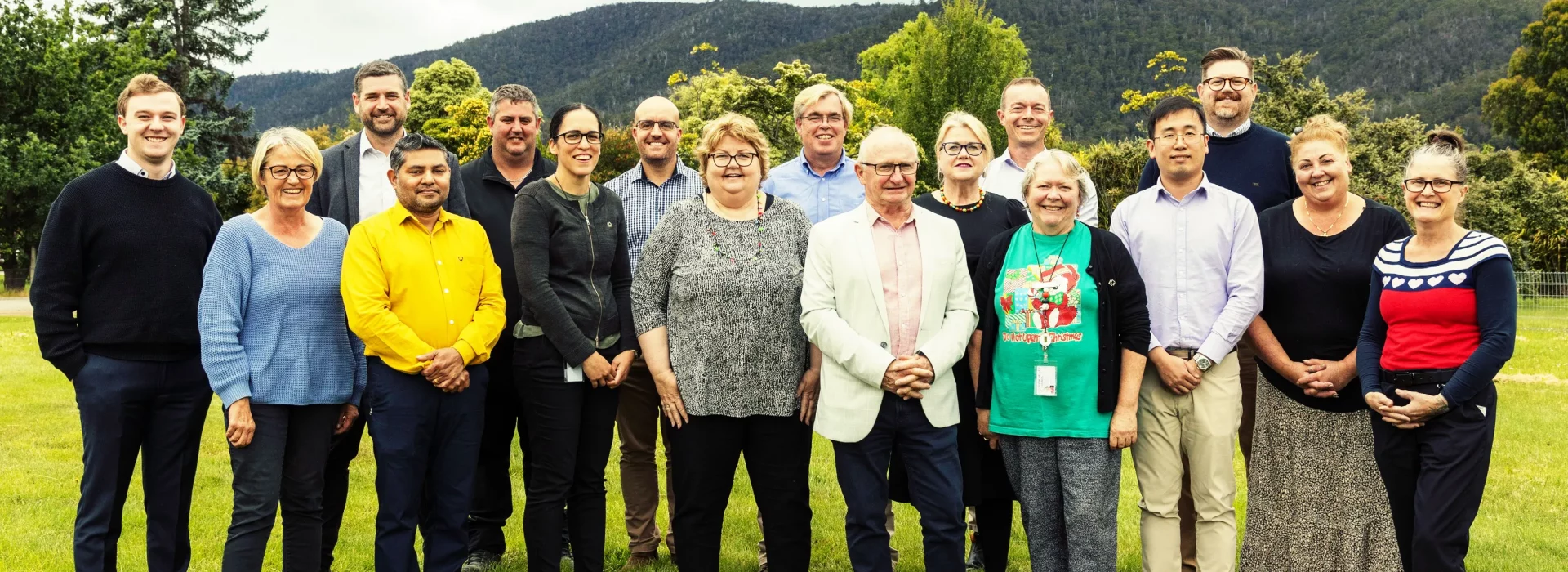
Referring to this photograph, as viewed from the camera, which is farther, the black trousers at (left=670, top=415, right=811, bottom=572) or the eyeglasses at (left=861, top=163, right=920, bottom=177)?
the black trousers at (left=670, top=415, right=811, bottom=572)

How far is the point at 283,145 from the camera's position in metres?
4.15

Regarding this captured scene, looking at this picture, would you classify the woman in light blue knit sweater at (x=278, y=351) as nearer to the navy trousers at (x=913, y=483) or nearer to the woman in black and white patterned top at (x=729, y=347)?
the woman in black and white patterned top at (x=729, y=347)

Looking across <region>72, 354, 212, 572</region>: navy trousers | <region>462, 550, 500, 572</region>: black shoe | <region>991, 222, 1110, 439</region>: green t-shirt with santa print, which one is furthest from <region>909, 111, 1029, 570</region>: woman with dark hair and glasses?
<region>72, 354, 212, 572</region>: navy trousers

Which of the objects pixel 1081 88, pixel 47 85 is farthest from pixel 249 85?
pixel 47 85

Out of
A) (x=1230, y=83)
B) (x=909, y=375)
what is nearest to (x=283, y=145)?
(x=909, y=375)

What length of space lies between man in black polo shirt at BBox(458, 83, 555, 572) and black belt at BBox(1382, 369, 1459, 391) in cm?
405

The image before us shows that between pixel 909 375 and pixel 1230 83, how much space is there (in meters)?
2.67

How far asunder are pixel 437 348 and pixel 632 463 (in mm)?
1764

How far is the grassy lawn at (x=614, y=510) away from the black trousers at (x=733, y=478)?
124cm

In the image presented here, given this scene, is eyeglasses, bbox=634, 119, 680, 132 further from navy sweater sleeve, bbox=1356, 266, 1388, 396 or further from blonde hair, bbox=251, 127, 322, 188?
navy sweater sleeve, bbox=1356, 266, 1388, 396

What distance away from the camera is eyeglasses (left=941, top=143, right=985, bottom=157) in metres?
4.58

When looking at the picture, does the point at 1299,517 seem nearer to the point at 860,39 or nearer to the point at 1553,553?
the point at 1553,553

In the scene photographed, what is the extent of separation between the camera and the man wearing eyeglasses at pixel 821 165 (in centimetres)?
549

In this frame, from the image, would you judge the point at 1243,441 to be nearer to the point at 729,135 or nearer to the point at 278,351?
the point at 729,135
